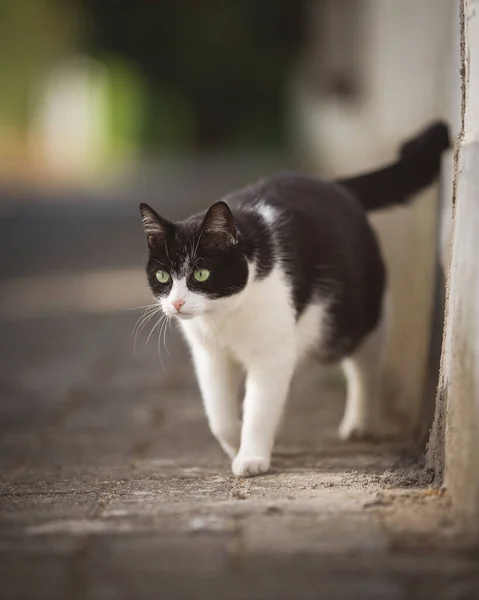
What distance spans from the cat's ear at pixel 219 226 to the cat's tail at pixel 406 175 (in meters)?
0.92

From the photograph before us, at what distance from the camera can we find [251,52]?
22.1 metres

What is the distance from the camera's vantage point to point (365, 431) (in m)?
3.45

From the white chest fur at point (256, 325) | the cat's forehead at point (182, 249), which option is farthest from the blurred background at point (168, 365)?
the cat's forehead at point (182, 249)

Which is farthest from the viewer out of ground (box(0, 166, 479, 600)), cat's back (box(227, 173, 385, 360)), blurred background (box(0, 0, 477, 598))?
cat's back (box(227, 173, 385, 360))

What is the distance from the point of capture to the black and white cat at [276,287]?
2.72 meters

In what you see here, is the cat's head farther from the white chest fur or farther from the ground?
the ground

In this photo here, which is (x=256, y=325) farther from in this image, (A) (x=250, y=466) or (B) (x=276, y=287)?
(A) (x=250, y=466)

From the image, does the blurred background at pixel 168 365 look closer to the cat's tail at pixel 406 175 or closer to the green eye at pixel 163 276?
the cat's tail at pixel 406 175

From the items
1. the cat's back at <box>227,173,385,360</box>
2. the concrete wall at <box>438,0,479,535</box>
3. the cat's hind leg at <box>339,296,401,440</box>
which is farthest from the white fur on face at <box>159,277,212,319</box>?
the cat's hind leg at <box>339,296,401,440</box>

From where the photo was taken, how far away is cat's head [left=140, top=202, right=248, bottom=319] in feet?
8.80

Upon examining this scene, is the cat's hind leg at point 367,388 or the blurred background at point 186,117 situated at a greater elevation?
the blurred background at point 186,117

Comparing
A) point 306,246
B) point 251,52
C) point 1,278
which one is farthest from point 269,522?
point 251,52

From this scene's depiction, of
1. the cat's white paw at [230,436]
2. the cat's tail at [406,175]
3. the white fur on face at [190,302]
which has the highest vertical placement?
the cat's tail at [406,175]

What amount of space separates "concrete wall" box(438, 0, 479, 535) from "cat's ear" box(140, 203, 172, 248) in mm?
→ 856
